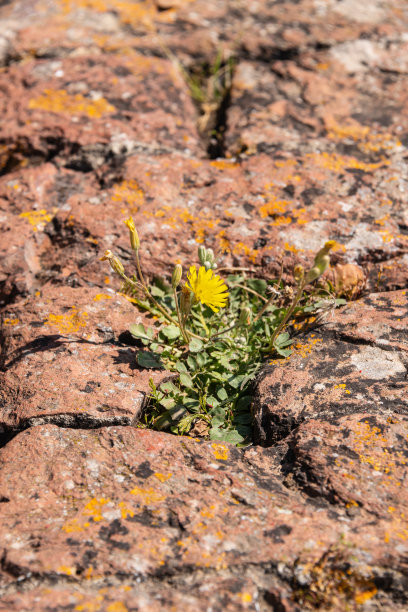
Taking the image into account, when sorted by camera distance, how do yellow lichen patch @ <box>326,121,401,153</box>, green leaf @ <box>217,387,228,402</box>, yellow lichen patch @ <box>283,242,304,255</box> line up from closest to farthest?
green leaf @ <box>217,387,228,402</box> < yellow lichen patch @ <box>283,242,304,255</box> < yellow lichen patch @ <box>326,121,401,153</box>

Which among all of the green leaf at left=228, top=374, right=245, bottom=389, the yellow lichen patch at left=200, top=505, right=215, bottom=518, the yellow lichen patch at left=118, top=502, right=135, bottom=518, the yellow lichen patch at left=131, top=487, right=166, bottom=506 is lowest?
the green leaf at left=228, top=374, right=245, bottom=389

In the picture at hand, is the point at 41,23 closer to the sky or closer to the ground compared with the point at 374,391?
closer to the sky

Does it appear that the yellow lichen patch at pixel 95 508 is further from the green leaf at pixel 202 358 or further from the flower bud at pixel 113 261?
the flower bud at pixel 113 261

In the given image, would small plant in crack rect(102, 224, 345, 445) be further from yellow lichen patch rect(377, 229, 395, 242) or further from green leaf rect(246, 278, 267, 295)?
yellow lichen patch rect(377, 229, 395, 242)

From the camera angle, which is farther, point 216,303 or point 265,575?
point 216,303

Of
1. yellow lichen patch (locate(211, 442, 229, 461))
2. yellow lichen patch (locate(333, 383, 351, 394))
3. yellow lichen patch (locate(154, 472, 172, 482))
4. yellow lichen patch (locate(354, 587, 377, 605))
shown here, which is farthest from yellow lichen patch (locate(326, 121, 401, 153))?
yellow lichen patch (locate(354, 587, 377, 605))

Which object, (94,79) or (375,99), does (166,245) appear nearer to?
(94,79)

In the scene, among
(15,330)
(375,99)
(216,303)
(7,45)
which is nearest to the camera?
(216,303)

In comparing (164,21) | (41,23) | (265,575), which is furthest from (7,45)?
(265,575)
